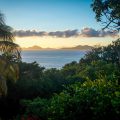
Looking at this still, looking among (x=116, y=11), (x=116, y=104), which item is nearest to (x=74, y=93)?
(x=116, y=104)

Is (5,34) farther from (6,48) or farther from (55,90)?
(55,90)

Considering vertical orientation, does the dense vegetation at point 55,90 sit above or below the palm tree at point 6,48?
below

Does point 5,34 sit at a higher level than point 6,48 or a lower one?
higher

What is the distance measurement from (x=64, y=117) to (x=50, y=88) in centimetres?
1635

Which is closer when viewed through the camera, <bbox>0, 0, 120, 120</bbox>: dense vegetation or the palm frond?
<bbox>0, 0, 120, 120</bbox>: dense vegetation

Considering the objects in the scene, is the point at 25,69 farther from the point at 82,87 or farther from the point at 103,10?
the point at 82,87

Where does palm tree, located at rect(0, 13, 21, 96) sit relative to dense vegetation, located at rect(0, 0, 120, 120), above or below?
above

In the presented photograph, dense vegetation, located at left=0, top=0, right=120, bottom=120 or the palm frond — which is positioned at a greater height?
the palm frond

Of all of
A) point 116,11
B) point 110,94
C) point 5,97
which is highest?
point 116,11

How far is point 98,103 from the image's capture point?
12.1m

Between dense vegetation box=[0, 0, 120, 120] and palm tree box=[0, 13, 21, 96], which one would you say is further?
palm tree box=[0, 13, 21, 96]

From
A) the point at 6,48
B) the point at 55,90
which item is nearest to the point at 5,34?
the point at 6,48

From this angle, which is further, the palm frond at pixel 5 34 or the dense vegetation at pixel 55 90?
the palm frond at pixel 5 34

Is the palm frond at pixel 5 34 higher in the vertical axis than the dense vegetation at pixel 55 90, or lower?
higher
